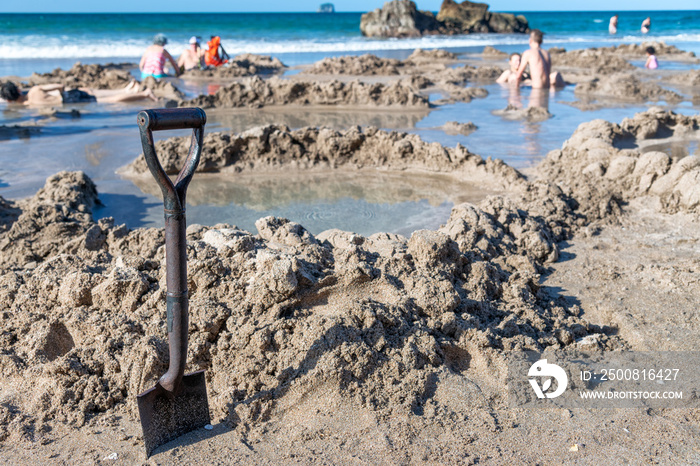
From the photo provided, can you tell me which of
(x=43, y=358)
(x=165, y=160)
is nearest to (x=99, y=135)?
(x=165, y=160)

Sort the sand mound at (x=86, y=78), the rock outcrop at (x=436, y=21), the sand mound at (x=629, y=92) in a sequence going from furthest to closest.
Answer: the rock outcrop at (x=436, y=21) < the sand mound at (x=86, y=78) < the sand mound at (x=629, y=92)

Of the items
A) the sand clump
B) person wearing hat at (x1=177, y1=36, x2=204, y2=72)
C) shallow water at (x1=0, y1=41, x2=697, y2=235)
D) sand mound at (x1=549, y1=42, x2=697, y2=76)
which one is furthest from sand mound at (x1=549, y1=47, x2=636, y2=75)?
the sand clump

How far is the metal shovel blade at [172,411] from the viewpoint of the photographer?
204 cm

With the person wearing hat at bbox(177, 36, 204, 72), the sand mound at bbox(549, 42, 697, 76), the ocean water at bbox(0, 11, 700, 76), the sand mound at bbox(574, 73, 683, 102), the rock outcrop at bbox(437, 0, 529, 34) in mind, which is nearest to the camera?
the sand mound at bbox(574, 73, 683, 102)

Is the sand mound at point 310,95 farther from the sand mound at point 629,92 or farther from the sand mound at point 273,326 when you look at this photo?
the sand mound at point 273,326

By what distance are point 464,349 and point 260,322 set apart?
952 millimetres

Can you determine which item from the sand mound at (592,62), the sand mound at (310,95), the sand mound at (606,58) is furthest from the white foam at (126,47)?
the sand mound at (310,95)

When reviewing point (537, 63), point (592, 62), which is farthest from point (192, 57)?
point (592, 62)

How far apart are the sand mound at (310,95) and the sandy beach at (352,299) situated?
3648mm

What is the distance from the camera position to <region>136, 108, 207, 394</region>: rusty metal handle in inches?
68.8

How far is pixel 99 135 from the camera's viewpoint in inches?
307

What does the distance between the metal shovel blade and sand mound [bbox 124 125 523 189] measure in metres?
4.33

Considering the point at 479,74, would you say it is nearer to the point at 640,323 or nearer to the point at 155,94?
the point at 155,94

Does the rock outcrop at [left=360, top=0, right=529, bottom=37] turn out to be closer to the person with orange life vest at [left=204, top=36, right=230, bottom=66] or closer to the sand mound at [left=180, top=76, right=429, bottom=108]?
the person with orange life vest at [left=204, top=36, right=230, bottom=66]
